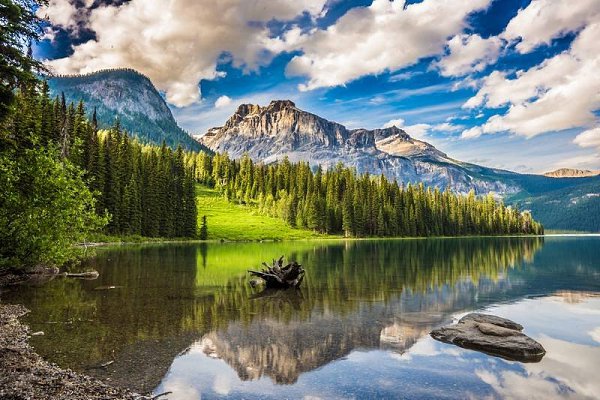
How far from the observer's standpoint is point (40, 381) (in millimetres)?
13336

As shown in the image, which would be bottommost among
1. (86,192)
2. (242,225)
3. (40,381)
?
(40,381)

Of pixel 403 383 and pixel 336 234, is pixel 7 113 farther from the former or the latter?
pixel 336 234

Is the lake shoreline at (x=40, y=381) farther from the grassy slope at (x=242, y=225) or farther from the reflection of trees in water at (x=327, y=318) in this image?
the grassy slope at (x=242, y=225)

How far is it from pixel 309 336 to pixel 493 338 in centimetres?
884

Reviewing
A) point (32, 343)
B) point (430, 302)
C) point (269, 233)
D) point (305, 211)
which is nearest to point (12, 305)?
point (32, 343)

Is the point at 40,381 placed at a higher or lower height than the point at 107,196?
lower

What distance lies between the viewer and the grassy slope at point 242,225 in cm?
14925

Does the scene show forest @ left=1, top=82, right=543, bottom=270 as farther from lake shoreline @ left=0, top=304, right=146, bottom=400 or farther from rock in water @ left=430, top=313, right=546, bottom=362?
rock in water @ left=430, top=313, right=546, bottom=362

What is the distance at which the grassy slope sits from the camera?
149250 millimetres

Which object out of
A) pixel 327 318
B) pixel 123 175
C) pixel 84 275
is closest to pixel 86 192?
pixel 84 275

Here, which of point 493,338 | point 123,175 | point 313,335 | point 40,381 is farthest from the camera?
point 123,175

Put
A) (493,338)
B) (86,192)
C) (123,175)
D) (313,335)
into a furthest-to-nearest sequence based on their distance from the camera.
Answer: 1. (123,175)
2. (86,192)
3. (313,335)
4. (493,338)

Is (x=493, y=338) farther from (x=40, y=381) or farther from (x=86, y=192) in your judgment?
(x=86, y=192)

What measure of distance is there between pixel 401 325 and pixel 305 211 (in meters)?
158
